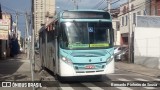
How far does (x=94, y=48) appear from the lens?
19109mm

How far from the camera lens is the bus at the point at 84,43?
1894 cm

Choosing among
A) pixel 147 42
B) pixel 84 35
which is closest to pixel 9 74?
pixel 84 35

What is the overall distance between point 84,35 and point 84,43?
0.38 metres

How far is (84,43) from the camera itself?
1902 cm

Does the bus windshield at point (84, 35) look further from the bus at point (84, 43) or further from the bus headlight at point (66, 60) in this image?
the bus headlight at point (66, 60)

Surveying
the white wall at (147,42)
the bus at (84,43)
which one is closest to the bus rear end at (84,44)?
the bus at (84,43)

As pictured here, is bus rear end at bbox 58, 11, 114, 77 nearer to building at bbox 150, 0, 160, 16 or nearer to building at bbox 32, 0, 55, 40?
building at bbox 32, 0, 55, 40

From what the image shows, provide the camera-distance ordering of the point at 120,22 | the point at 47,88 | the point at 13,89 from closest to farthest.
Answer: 1. the point at 13,89
2. the point at 47,88
3. the point at 120,22

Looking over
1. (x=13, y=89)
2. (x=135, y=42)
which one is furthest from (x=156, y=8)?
(x=13, y=89)

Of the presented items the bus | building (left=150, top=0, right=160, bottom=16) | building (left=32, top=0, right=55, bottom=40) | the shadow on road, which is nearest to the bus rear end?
the bus

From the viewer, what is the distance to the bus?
18.9 meters

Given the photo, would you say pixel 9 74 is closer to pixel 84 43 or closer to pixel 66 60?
pixel 66 60

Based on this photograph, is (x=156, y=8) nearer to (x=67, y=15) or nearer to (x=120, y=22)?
(x=120, y=22)

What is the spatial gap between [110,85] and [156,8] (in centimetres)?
3597
